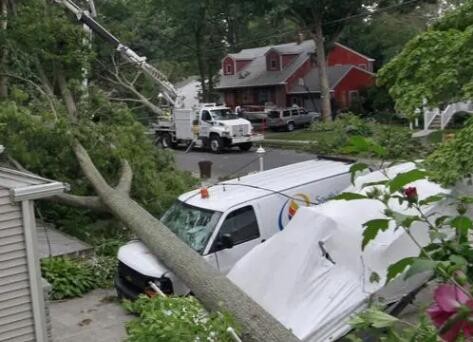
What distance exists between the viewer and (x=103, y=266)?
1032 centimetres

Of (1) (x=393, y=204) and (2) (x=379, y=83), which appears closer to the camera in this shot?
(2) (x=379, y=83)

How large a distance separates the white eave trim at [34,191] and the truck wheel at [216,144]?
21.0 metres

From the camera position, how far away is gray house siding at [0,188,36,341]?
633cm

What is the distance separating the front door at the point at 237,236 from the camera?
8500 millimetres

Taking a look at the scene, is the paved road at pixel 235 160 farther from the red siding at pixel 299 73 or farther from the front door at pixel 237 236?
the red siding at pixel 299 73

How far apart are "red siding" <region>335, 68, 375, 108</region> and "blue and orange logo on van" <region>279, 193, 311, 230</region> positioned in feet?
101

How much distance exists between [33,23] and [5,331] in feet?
31.5

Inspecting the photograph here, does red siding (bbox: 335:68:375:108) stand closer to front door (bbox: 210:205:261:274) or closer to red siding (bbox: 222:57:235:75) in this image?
red siding (bbox: 222:57:235:75)

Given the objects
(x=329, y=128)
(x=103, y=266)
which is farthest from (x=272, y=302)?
(x=329, y=128)

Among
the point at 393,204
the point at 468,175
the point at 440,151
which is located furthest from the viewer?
the point at 393,204

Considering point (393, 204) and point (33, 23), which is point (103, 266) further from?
point (33, 23)

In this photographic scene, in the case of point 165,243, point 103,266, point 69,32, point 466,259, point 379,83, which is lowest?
point 103,266

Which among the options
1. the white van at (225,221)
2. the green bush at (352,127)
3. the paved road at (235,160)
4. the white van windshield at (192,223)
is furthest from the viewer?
the green bush at (352,127)

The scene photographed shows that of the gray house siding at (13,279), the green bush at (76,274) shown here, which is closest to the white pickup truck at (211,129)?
the green bush at (76,274)
